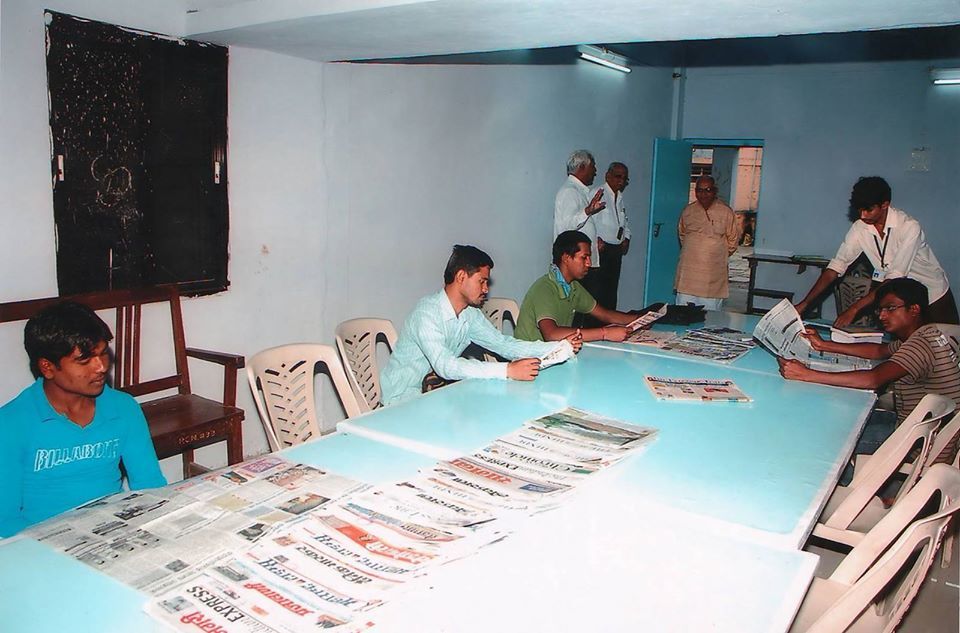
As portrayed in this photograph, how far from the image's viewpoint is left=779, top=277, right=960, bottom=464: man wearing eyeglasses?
291 cm

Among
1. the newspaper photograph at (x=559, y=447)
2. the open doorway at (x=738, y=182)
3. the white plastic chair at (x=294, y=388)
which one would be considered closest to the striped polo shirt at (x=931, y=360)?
the newspaper photograph at (x=559, y=447)

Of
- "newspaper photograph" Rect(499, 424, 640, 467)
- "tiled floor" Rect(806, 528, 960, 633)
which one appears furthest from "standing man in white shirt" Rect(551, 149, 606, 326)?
"newspaper photograph" Rect(499, 424, 640, 467)

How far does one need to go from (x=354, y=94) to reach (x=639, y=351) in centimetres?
229

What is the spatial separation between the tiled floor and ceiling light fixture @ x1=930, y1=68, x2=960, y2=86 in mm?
5718

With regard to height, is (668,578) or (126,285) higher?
(126,285)

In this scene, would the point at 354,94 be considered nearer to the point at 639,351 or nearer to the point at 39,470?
the point at 639,351

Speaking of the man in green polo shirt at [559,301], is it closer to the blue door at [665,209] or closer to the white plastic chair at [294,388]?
the white plastic chair at [294,388]

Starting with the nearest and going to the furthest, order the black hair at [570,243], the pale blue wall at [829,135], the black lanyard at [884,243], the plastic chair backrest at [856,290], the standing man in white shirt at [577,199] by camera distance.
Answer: the black hair at [570,243], the black lanyard at [884,243], the plastic chair backrest at [856,290], the standing man in white shirt at [577,199], the pale blue wall at [829,135]

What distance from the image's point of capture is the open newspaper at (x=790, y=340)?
327 cm

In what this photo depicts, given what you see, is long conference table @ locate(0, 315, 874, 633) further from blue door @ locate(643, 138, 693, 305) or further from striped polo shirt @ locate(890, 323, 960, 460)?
blue door @ locate(643, 138, 693, 305)

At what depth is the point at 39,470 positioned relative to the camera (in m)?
2.01

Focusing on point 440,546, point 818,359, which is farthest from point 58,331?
point 818,359

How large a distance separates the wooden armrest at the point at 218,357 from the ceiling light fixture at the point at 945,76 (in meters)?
7.29

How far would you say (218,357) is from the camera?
3324mm
